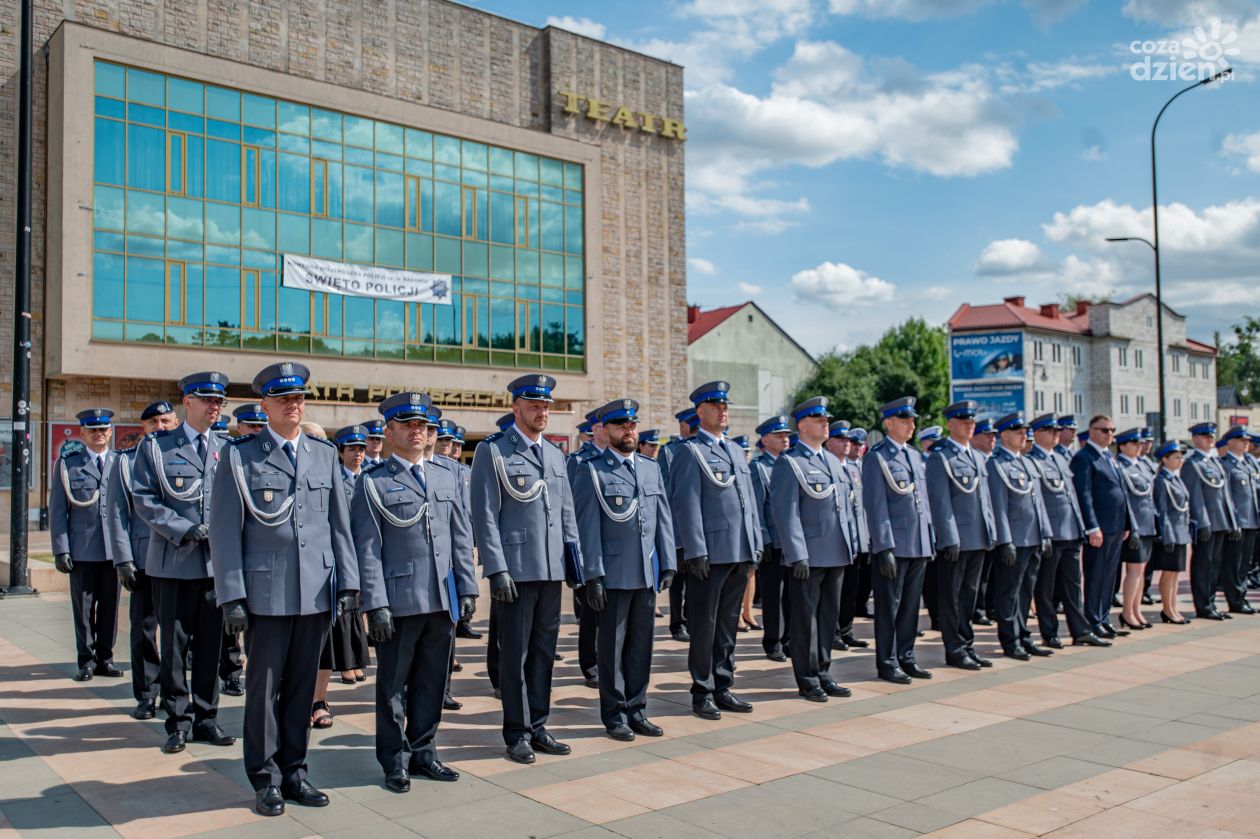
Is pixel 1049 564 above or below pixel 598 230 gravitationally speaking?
below

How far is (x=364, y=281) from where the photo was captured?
3041 centimetres

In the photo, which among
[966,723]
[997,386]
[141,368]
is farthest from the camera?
[997,386]

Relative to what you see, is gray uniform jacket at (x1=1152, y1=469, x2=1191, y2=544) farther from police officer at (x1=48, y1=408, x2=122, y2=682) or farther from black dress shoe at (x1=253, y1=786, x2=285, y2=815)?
police officer at (x1=48, y1=408, x2=122, y2=682)

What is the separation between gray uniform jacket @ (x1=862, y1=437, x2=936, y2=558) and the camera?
903cm

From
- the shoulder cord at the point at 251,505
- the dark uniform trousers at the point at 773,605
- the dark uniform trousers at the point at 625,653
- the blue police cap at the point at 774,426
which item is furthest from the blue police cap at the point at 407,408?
the dark uniform trousers at the point at 773,605

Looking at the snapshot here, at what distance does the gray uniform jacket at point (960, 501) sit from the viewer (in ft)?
31.5

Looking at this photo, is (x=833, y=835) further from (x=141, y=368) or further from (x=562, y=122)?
(x=562, y=122)

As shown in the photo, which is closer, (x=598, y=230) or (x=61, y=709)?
(x=61, y=709)

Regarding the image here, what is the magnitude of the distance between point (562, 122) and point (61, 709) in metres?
30.5

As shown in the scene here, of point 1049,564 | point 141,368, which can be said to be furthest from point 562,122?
point 1049,564

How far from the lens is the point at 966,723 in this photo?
736 cm

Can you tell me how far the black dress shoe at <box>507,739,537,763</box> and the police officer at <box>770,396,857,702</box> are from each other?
2565 mm

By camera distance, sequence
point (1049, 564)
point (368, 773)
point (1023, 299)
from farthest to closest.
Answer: point (1023, 299) → point (1049, 564) → point (368, 773)

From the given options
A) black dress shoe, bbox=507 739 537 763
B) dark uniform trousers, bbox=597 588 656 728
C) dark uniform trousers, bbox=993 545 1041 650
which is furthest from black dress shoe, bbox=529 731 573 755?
dark uniform trousers, bbox=993 545 1041 650
